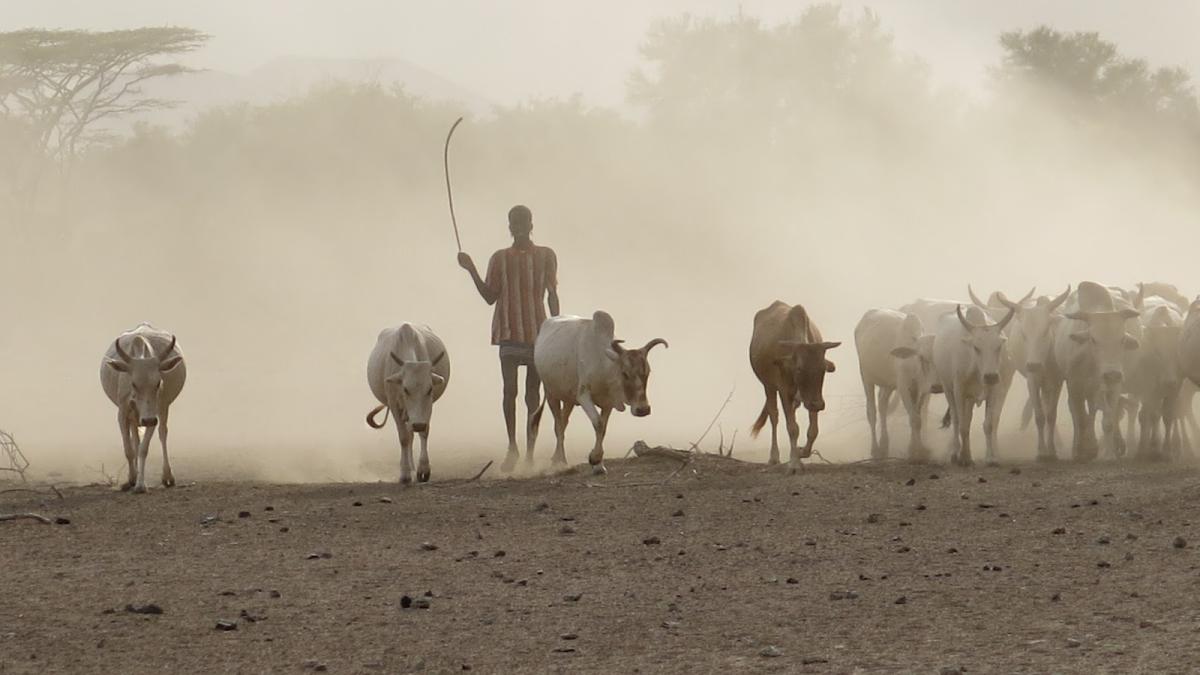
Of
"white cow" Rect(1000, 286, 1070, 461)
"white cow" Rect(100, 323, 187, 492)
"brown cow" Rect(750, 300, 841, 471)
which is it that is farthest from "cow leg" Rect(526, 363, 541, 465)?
"white cow" Rect(1000, 286, 1070, 461)

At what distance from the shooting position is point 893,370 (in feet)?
60.2

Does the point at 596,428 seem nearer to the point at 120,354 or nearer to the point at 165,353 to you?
the point at 165,353

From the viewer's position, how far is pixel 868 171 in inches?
2216

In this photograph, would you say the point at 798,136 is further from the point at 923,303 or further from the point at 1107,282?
the point at 923,303

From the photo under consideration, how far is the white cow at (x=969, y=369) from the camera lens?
16344 mm

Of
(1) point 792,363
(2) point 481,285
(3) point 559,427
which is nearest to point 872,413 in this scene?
(1) point 792,363

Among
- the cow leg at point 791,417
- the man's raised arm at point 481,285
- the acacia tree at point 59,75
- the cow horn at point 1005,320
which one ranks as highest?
the acacia tree at point 59,75

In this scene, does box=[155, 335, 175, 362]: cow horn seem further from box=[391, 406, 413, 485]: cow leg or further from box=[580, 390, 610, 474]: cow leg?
box=[580, 390, 610, 474]: cow leg

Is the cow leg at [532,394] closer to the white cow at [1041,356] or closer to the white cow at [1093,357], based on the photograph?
the white cow at [1041,356]

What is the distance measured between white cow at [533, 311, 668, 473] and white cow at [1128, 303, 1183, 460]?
421 cm

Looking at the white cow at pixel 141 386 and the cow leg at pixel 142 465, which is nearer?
the cow leg at pixel 142 465

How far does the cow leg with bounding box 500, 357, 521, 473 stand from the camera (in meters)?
16.4

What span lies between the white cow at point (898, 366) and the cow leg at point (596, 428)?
2.83m

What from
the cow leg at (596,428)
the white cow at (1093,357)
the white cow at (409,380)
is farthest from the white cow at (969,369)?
the white cow at (409,380)
